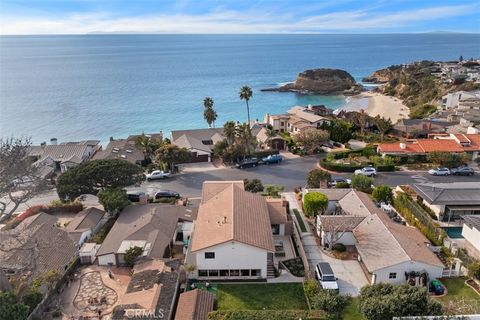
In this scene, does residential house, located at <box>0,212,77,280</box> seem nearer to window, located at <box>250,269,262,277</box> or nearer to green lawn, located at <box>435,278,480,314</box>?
window, located at <box>250,269,262,277</box>

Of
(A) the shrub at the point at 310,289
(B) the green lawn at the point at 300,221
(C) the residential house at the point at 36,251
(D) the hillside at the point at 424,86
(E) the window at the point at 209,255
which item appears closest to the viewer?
(A) the shrub at the point at 310,289

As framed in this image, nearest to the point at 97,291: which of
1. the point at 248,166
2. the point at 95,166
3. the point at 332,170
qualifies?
the point at 95,166

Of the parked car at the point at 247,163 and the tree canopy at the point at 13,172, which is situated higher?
the tree canopy at the point at 13,172

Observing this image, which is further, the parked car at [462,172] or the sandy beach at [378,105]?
the sandy beach at [378,105]

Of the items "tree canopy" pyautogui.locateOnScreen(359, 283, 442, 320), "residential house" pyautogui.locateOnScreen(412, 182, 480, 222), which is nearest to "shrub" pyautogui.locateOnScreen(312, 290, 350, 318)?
"tree canopy" pyautogui.locateOnScreen(359, 283, 442, 320)

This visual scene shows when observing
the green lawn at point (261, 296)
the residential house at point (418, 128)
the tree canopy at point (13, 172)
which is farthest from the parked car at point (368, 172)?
the tree canopy at point (13, 172)

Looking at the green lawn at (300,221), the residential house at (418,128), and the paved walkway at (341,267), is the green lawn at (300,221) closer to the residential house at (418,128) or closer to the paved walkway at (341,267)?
the paved walkway at (341,267)
